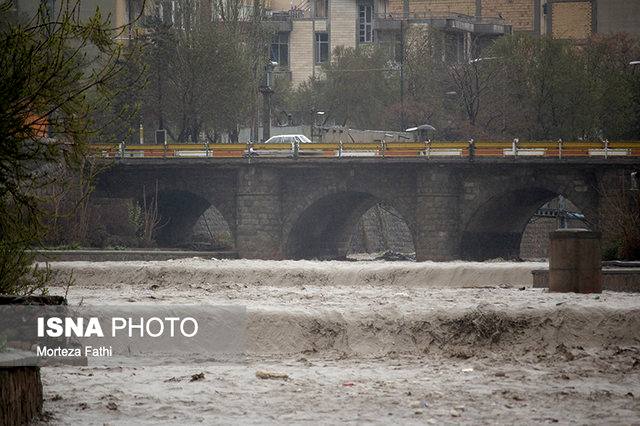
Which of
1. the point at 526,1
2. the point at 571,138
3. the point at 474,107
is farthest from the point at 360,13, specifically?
the point at 571,138

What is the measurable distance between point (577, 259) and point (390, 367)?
8618mm

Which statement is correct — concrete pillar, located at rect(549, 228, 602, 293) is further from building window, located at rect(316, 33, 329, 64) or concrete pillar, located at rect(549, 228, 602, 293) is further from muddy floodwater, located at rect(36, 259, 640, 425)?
building window, located at rect(316, 33, 329, 64)

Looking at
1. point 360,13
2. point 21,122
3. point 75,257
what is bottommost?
point 75,257

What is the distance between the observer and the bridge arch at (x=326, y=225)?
83.4 metres

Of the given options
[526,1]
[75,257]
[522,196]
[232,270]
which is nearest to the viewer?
[232,270]

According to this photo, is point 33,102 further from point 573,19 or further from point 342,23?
point 573,19

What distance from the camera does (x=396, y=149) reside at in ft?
259

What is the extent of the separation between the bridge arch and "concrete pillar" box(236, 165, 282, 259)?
843mm

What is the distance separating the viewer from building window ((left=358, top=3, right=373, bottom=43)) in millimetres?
123938

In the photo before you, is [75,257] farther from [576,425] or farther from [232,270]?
[576,425]

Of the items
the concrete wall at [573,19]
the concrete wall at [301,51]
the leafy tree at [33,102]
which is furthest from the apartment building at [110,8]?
the leafy tree at [33,102]

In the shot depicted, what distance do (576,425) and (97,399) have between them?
699 cm

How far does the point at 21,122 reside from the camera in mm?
21344

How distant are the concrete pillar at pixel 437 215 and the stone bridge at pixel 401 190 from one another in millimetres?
51
